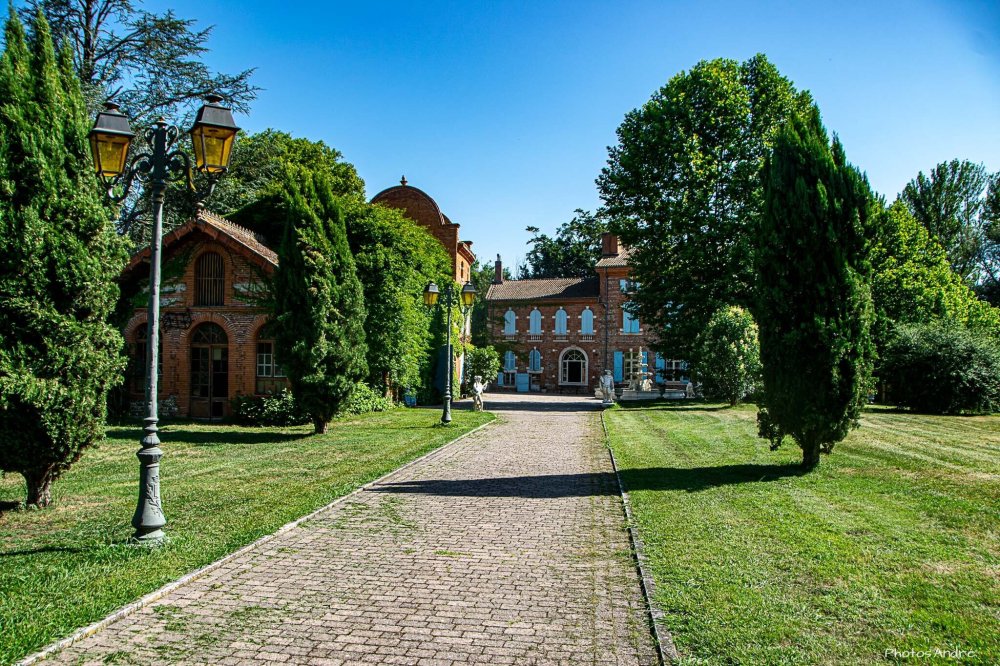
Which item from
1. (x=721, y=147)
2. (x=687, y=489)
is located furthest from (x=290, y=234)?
(x=721, y=147)

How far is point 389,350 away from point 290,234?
25.8 ft

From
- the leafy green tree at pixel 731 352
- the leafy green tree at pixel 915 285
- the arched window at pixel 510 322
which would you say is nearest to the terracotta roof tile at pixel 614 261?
the arched window at pixel 510 322

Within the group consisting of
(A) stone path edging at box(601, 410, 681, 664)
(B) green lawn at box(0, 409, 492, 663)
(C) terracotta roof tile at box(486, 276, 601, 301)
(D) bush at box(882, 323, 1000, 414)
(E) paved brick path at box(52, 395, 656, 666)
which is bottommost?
(E) paved brick path at box(52, 395, 656, 666)

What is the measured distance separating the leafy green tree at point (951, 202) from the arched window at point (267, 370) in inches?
1771

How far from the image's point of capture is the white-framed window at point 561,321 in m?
48.2

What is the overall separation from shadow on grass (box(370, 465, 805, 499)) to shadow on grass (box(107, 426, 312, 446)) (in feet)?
23.7

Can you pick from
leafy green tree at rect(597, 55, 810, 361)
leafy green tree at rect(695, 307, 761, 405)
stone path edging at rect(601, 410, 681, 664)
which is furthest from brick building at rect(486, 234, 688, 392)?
stone path edging at rect(601, 410, 681, 664)

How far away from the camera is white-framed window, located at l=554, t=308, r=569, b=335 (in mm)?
48188

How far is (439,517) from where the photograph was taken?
7.69m

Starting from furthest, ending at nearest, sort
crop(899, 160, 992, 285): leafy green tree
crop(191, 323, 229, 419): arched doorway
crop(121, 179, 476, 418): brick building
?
1. crop(899, 160, 992, 285): leafy green tree
2. crop(191, 323, 229, 419): arched doorway
3. crop(121, 179, 476, 418): brick building

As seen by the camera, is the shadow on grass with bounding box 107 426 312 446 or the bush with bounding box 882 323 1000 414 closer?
the shadow on grass with bounding box 107 426 312 446

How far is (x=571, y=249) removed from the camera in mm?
62906

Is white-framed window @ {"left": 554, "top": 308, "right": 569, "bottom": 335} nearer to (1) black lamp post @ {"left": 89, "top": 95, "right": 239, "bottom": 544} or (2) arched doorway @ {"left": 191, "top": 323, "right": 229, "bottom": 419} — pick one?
(2) arched doorway @ {"left": 191, "top": 323, "right": 229, "bottom": 419}

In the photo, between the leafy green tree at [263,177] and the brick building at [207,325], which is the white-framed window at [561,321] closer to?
the leafy green tree at [263,177]
